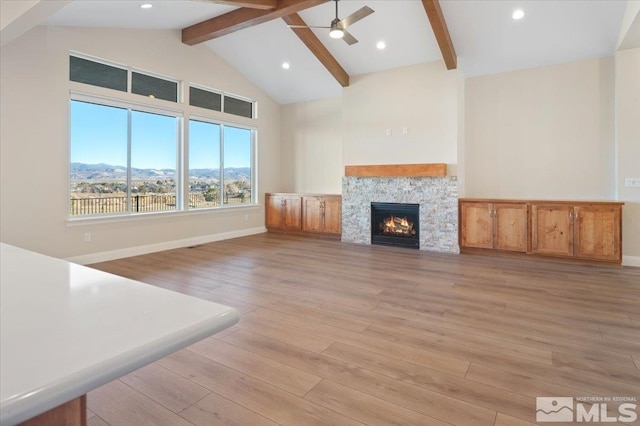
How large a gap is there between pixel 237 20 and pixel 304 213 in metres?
4.01

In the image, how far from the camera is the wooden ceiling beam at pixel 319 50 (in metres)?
5.82

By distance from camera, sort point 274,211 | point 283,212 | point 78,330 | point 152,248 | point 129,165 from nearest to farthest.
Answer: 1. point 78,330
2. point 129,165
3. point 152,248
4. point 283,212
5. point 274,211

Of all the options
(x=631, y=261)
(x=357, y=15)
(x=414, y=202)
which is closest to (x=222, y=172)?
(x=414, y=202)

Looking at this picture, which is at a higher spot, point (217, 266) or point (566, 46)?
point (566, 46)

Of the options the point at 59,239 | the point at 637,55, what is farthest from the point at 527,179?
the point at 59,239

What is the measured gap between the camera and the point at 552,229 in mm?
5523

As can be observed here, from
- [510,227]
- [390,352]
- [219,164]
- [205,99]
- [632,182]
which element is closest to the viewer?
[390,352]

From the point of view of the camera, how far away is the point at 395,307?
11.6 feet

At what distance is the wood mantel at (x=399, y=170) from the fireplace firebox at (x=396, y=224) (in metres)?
0.61

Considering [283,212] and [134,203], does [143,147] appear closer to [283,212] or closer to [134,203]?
[134,203]

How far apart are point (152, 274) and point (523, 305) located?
14.4ft

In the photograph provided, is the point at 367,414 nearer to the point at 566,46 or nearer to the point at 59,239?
the point at 59,239

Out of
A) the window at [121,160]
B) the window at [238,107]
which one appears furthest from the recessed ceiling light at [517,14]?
the window at [121,160]

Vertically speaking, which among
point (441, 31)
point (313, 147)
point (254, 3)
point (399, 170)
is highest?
point (254, 3)
